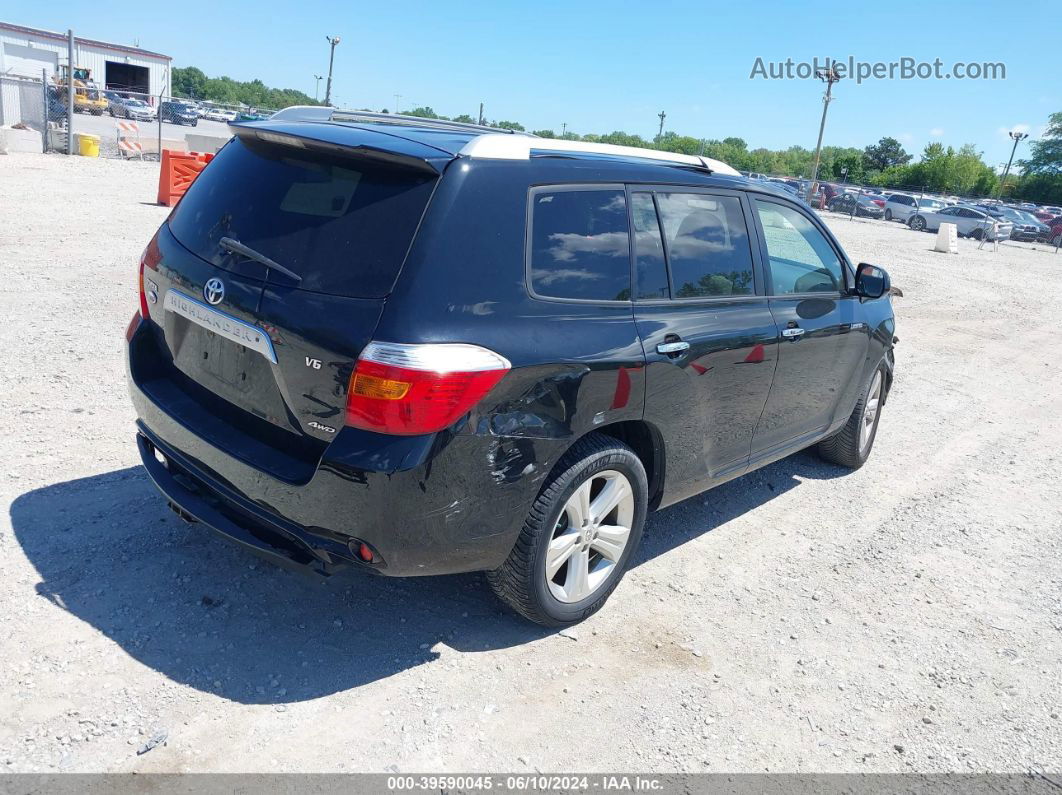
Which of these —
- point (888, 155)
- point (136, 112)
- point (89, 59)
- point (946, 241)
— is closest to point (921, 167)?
point (888, 155)

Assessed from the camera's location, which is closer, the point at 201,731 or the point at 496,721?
the point at 201,731

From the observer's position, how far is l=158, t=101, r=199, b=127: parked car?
39.7 meters

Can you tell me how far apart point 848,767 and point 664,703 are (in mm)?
681

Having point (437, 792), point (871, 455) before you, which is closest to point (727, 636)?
point (437, 792)

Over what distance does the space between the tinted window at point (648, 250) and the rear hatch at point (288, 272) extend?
101 centimetres

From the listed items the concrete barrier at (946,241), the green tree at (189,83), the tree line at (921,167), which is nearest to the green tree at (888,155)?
the tree line at (921,167)

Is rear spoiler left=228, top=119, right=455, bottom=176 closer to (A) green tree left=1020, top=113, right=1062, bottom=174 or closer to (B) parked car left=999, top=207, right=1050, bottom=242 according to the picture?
(B) parked car left=999, top=207, right=1050, bottom=242

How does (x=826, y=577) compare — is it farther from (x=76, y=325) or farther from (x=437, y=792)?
(x=76, y=325)

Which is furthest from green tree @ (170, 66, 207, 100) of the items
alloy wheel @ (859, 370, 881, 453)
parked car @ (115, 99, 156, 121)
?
alloy wheel @ (859, 370, 881, 453)

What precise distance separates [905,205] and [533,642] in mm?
43318

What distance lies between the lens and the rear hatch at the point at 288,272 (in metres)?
2.78

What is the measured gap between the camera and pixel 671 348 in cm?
352

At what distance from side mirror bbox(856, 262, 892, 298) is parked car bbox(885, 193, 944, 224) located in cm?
3893

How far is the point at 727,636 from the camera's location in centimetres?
368
